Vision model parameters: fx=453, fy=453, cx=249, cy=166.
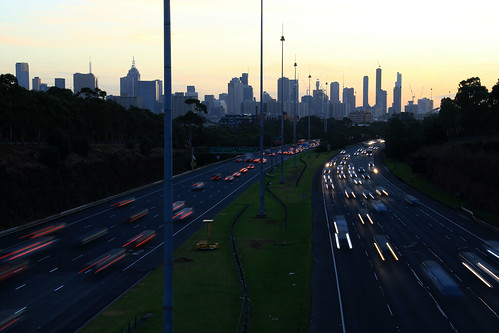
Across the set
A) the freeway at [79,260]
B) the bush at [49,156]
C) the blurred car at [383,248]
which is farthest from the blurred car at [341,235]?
the bush at [49,156]

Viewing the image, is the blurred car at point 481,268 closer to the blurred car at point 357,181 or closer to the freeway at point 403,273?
the freeway at point 403,273

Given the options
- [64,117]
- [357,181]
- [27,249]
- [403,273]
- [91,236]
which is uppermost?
[64,117]

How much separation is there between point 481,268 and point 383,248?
796 cm

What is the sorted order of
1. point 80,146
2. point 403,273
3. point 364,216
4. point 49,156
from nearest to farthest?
1. point 403,273
2. point 364,216
3. point 49,156
4. point 80,146

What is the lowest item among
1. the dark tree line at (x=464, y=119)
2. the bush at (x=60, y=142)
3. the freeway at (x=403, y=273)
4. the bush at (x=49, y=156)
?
the freeway at (x=403, y=273)

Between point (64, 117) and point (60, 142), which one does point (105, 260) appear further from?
point (64, 117)

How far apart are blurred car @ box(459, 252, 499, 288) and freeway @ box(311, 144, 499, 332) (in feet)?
0.06

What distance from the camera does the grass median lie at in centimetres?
2419

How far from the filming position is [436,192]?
7844 cm

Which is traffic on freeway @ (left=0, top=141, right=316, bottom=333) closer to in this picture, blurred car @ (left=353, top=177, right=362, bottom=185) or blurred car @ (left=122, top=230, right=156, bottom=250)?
blurred car @ (left=122, top=230, right=156, bottom=250)

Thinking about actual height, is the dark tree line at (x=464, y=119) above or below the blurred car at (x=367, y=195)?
above

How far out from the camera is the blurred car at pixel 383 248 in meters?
38.5

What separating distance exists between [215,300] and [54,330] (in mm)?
8948

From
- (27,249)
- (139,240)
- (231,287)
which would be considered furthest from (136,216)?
(231,287)
